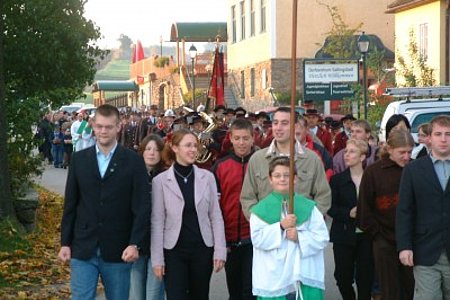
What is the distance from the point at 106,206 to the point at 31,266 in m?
4.91

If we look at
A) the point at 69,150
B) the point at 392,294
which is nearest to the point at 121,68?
the point at 69,150

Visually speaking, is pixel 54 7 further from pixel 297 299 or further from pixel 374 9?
pixel 374 9

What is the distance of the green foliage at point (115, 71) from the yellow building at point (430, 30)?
106352 mm

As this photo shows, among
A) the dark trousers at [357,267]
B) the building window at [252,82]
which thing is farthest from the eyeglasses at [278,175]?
the building window at [252,82]

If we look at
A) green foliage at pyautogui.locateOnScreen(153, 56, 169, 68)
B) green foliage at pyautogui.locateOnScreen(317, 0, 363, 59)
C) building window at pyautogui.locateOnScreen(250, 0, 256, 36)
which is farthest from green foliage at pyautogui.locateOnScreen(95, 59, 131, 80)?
green foliage at pyautogui.locateOnScreen(317, 0, 363, 59)

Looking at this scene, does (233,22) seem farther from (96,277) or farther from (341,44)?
(96,277)

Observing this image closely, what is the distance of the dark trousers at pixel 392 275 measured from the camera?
354 inches

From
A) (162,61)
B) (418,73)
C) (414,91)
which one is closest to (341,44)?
(418,73)

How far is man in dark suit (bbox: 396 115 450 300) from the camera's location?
26.0 feet

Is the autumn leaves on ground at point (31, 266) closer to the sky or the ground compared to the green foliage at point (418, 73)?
closer to the ground

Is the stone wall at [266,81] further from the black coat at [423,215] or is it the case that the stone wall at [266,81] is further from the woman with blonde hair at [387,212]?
the black coat at [423,215]

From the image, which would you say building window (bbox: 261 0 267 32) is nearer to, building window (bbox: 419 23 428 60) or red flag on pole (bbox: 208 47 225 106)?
building window (bbox: 419 23 428 60)

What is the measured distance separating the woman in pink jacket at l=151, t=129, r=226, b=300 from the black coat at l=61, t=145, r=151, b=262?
1.28ft

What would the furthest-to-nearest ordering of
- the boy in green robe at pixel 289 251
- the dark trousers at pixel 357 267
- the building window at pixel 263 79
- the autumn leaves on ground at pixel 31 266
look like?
the building window at pixel 263 79 < the autumn leaves on ground at pixel 31 266 < the dark trousers at pixel 357 267 < the boy in green robe at pixel 289 251
